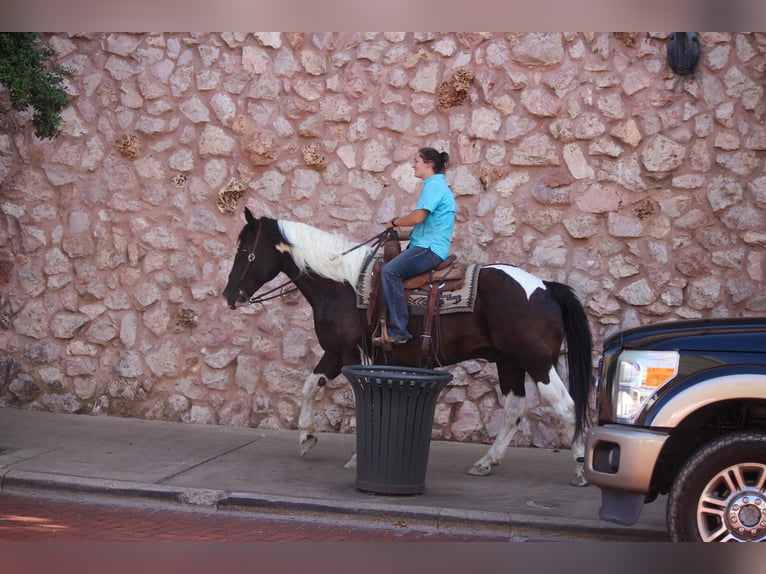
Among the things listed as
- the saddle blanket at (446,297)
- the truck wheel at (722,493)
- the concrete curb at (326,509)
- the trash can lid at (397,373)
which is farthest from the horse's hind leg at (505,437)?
the truck wheel at (722,493)

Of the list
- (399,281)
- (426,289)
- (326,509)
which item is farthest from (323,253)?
(326,509)

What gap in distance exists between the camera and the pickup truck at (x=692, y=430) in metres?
5.10

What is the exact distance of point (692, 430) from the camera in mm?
5527

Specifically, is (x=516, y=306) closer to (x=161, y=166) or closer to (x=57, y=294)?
(x=161, y=166)

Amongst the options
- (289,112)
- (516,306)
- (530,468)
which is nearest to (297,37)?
(289,112)

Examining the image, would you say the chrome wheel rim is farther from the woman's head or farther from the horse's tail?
the woman's head

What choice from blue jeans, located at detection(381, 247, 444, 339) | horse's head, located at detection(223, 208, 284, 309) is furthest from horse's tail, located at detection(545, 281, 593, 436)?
horse's head, located at detection(223, 208, 284, 309)

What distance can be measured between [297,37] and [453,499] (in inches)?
211

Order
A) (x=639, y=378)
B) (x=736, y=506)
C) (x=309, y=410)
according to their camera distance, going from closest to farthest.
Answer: (x=736, y=506) → (x=639, y=378) → (x=309, y=410)

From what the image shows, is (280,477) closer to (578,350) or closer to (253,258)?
(253,258)

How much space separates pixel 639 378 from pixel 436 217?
10.3 feet

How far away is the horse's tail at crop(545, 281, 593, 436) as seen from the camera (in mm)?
8070

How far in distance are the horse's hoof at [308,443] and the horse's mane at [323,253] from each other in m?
1.46

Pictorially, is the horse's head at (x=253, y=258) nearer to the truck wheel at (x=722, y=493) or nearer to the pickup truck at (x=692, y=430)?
the pickup truck at (x=692, y=430)
